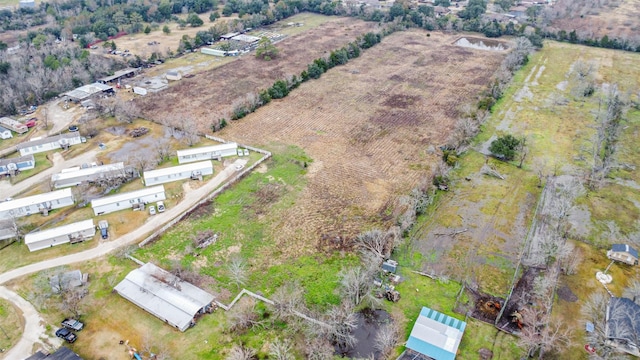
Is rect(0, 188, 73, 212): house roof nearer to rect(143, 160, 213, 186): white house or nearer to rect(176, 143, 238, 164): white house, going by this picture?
rect(143, 160, 213, 186): white house

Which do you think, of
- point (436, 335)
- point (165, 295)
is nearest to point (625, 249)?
point (436, 335)

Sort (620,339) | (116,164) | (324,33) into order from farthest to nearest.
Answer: (324,33), (116,164), (620,339)

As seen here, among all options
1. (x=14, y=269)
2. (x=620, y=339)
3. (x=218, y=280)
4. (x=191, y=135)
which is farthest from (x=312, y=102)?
(x=620, y=339)

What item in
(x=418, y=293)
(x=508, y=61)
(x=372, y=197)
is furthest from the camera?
(x=508, y=61)

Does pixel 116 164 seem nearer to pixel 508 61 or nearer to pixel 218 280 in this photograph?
pixel 218 280

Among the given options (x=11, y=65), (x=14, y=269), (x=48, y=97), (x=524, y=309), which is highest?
(x=11, y=65)

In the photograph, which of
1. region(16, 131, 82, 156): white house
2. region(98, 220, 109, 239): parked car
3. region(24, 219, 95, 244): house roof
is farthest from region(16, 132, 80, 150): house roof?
region(98, 220, 109, 239): parked car

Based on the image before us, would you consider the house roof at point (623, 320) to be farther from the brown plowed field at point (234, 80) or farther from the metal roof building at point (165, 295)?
the brown plowed field at point (234, 80)

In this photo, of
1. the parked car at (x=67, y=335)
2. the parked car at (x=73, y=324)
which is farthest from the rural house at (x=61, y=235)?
the parked car at (x=67, y=335)
